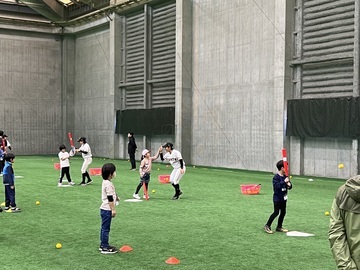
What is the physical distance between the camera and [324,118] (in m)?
21.0

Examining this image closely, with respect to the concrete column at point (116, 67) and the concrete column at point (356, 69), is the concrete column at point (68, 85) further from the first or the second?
the concrete column at point (356, 69)

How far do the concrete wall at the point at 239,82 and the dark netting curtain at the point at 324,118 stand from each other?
0.73 m

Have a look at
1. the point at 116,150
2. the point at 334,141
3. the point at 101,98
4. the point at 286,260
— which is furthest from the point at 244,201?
the point at 101,98

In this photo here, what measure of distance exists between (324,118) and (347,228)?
17.9 meters

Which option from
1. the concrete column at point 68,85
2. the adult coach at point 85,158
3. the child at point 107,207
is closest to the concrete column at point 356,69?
the adult coach at point 85,158

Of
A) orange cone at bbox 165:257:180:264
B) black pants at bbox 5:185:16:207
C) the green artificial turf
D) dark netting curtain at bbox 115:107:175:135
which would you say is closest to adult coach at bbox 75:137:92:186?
the green artificial turf

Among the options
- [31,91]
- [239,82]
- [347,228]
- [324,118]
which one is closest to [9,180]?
[347,228]

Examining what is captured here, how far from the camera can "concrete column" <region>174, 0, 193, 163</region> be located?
28.4 metres

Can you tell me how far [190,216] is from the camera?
11820 mm

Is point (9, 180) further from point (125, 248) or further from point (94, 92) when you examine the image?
point (94, 92)

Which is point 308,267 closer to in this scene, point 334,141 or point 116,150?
point 334,141

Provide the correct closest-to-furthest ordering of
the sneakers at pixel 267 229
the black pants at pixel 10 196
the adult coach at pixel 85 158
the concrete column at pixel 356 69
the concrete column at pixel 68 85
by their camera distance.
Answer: the sneakers at pixel 267 229, the black pants at pixel 10 196, the adult coach at pixel 85 158, the concrete column at pixel 356 69, the concrete column at pixel 68 85

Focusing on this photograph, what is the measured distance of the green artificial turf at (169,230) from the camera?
25.5ft

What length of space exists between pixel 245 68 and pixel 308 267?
18557 mm
